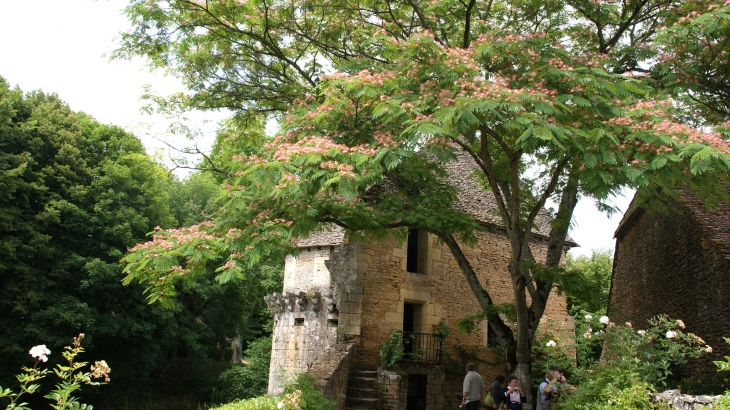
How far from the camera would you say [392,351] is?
1447 centimetres

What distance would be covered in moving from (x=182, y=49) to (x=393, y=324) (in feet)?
27.5

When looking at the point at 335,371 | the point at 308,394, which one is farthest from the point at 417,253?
the point at 308,394

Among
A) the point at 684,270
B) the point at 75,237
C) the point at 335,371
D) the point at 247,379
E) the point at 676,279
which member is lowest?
the point at 247,379

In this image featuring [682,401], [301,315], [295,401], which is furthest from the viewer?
[301,315]

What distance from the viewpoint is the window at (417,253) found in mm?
16697

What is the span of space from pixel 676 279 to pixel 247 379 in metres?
19.4

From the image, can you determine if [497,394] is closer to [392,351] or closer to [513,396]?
[513,396]

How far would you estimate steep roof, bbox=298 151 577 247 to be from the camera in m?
17.2

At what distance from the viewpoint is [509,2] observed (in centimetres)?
1178

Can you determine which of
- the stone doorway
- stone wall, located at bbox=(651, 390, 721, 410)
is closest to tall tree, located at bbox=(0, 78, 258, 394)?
the stone doorway

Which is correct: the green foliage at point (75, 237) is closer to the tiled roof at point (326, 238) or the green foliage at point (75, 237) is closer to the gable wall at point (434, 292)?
the tiled roof at point (326, 238)

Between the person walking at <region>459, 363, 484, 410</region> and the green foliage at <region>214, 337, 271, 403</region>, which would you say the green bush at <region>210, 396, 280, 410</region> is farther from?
the green foliage at <region>214, 337, 271, 403</region>

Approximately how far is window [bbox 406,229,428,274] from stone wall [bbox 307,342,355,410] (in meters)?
3.40

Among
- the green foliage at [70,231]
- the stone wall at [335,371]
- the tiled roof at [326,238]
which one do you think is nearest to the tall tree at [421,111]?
the stone wall at [335,371]
